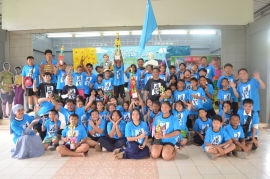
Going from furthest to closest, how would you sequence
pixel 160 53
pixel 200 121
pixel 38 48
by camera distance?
pixel 38 48, pixel 160 53, pixel 200 121

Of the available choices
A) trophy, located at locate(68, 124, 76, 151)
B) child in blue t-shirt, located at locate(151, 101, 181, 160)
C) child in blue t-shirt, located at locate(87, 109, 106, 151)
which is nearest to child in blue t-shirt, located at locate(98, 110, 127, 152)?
child in blue t-shirt, located at locate(87, 109, 106, 151)

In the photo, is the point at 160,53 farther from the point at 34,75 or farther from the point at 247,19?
the point at 34,75

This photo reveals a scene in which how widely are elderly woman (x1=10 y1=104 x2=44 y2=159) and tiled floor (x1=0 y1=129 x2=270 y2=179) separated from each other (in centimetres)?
14

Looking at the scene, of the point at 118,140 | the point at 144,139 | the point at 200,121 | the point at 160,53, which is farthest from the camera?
the point at 160,53

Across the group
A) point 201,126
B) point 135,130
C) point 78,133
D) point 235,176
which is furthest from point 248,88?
point 78,133

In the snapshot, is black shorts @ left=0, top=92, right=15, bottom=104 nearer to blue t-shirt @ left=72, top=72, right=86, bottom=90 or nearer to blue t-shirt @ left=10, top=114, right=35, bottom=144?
blue t-shirt @ left=72, top=72, right=86, bottom=90

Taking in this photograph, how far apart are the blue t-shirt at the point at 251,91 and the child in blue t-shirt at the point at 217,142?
110 cm

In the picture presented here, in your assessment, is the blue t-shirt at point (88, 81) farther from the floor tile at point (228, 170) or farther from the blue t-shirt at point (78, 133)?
the floor tile at point (228, 170)

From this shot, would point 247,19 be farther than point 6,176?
Yes

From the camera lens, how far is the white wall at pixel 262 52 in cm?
607

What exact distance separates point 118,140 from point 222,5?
5.29 m

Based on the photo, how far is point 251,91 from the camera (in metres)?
4.58

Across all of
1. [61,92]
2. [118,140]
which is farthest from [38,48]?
[118,140]

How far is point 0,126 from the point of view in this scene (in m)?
6.39
